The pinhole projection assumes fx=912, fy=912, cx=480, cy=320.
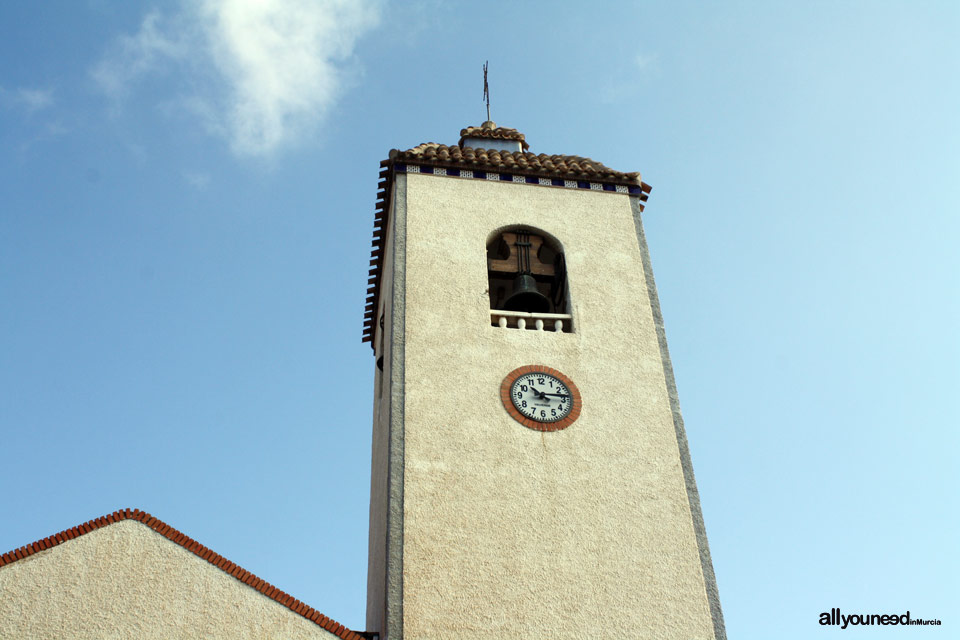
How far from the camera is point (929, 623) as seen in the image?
39.5 ft

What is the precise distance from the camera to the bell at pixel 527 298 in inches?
526

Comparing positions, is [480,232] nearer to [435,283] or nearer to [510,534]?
[435,283]

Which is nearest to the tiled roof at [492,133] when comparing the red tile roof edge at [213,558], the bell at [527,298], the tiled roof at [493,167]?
the tiled roof at [493,167]

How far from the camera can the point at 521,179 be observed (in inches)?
586

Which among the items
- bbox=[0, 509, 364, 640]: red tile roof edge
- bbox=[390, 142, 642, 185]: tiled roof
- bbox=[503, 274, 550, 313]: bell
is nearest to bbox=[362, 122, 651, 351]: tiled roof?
bbox=[390, 142, 642, 185]: tiled roof

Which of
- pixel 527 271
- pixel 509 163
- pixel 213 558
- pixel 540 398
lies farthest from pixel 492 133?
pixel 213 558

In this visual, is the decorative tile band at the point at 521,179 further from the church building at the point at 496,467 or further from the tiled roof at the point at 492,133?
the tiled roof at the point at 492,133

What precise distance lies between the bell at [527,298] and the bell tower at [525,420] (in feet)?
0.07

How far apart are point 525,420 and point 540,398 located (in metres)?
0.40

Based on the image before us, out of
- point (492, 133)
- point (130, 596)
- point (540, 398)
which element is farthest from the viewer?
point (492, 133)

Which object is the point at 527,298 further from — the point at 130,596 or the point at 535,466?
the point at 130,596

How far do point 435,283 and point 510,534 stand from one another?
3.97m

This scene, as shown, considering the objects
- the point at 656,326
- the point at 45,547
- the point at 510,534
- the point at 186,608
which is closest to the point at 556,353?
the point at 656,326

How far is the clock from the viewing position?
38.4ft
